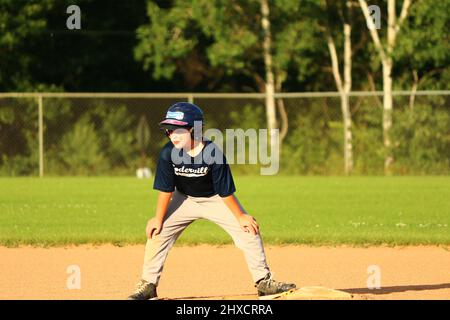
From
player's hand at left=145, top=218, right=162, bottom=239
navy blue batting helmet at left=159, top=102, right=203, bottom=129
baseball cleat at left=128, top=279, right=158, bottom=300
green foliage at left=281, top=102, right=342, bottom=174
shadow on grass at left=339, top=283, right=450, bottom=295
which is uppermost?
navy blue batting helmet at left=159, top=102, right=203, bottom=129

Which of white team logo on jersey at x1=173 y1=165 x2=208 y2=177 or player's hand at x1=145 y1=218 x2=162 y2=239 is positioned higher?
white team logo on jersey at x1=173 y1=165 x2=208 y2=177

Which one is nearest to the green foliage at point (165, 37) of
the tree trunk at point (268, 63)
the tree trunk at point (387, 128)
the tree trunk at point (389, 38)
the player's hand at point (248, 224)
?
the tree trunk at point (268, 63)

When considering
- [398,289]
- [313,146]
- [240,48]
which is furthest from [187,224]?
[240,48]

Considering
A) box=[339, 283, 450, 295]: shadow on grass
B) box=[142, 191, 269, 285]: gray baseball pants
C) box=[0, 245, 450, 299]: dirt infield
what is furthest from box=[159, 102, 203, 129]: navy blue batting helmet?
box=[339, 283, 450, 295]: shadow on grass

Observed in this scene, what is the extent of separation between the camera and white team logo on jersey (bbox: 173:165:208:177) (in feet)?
28.6

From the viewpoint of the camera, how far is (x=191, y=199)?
8969 millimetres

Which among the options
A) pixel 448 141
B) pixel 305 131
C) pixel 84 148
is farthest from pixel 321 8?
pixel 84 148

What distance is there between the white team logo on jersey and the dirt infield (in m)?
1.16

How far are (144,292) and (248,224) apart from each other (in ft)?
3.39

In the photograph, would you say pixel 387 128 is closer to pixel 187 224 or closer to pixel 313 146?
pixel 313 146

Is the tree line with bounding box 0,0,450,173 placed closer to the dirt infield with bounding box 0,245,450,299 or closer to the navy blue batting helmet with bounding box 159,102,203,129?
the dirt infield with bounding box 0,245,450,299

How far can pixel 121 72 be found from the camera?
32.1 m

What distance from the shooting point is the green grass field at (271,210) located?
13.9 metres

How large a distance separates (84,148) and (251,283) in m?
16.2
